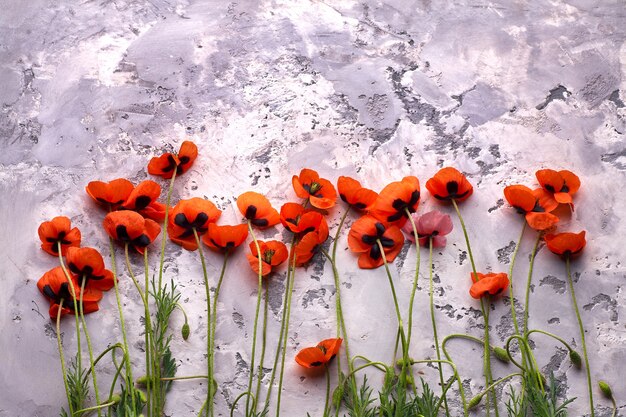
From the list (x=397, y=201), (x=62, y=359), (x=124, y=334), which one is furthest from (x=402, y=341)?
(x=62, y=359)

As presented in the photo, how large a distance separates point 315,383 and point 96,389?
388mm

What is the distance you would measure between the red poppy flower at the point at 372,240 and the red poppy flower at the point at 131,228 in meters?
0.37

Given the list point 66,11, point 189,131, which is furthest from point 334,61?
point 66,11

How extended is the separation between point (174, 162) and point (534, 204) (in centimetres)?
68

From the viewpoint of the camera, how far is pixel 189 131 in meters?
1.63

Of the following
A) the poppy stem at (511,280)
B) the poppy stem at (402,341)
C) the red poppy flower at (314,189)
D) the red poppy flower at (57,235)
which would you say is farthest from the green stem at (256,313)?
the poppy stem at (511,280)

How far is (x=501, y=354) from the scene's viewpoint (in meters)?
1.47

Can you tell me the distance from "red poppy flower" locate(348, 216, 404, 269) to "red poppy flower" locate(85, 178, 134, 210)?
17.0 inches

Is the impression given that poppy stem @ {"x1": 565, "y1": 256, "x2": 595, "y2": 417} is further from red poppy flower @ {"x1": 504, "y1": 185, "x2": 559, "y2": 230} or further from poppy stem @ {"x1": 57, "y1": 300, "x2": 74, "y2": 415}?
poppy stem @ {"x1": 57, "y1": 300, "x2": 74, "y2": 415}

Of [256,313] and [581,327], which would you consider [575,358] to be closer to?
[581,327]

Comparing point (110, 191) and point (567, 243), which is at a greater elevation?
point (110, 191)

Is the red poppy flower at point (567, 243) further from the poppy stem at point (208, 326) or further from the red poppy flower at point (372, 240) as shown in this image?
the poppy stem at point (208, 326)

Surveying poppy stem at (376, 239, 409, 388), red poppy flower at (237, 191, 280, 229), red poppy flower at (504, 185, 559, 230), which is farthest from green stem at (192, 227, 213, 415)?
red poppy flower at (504, 185, 559, 230)

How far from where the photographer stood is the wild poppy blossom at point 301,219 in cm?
152
